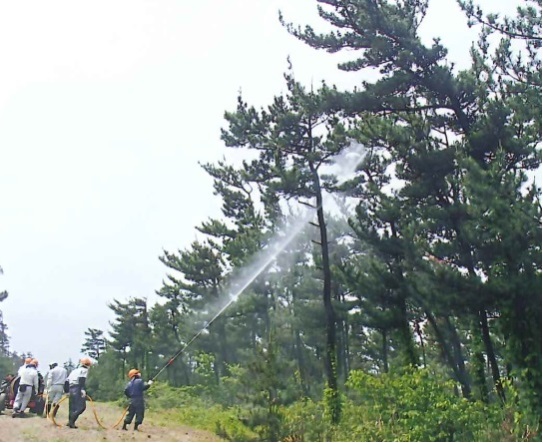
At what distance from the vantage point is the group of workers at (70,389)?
13.9 m

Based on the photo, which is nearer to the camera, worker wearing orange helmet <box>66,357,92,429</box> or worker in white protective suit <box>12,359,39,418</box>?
worker wearing orange helmet <box>66,357,92,429</box>

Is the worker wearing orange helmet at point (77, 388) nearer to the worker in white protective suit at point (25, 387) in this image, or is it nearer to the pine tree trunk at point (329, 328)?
the worker in white protective suit at point (25, 387)

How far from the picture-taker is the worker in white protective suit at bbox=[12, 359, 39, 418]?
14602 mm

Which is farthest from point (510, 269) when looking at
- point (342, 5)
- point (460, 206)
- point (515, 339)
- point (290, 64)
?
point (290, 64)

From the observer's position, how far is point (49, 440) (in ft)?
39.7

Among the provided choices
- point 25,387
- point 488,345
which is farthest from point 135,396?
point 488,345

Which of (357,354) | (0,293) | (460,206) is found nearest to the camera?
(460,206)

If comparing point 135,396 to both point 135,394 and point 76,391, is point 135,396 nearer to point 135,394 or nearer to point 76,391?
point 135,394

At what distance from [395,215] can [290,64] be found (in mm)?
9208

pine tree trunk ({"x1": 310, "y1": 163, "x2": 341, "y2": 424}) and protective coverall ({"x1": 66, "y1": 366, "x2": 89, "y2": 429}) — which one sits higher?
pine tree trunk ({"x1": 310, "y1": 163, "x2": 341, "y2": 424})

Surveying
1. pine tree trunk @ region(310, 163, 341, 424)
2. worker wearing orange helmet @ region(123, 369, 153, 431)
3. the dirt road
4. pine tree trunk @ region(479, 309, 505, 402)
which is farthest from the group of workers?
pine tree trunk @ region(479, 309, 505, 402)

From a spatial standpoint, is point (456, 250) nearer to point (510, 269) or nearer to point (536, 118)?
point (510, 269)

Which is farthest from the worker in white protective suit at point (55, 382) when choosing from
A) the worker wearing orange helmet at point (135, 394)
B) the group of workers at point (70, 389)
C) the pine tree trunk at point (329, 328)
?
the pine tree trunk at point (329, 328)

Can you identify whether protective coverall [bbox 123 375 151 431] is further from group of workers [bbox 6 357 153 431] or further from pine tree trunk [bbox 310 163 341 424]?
pine tree trunk [bbox 310 163 341 424]
